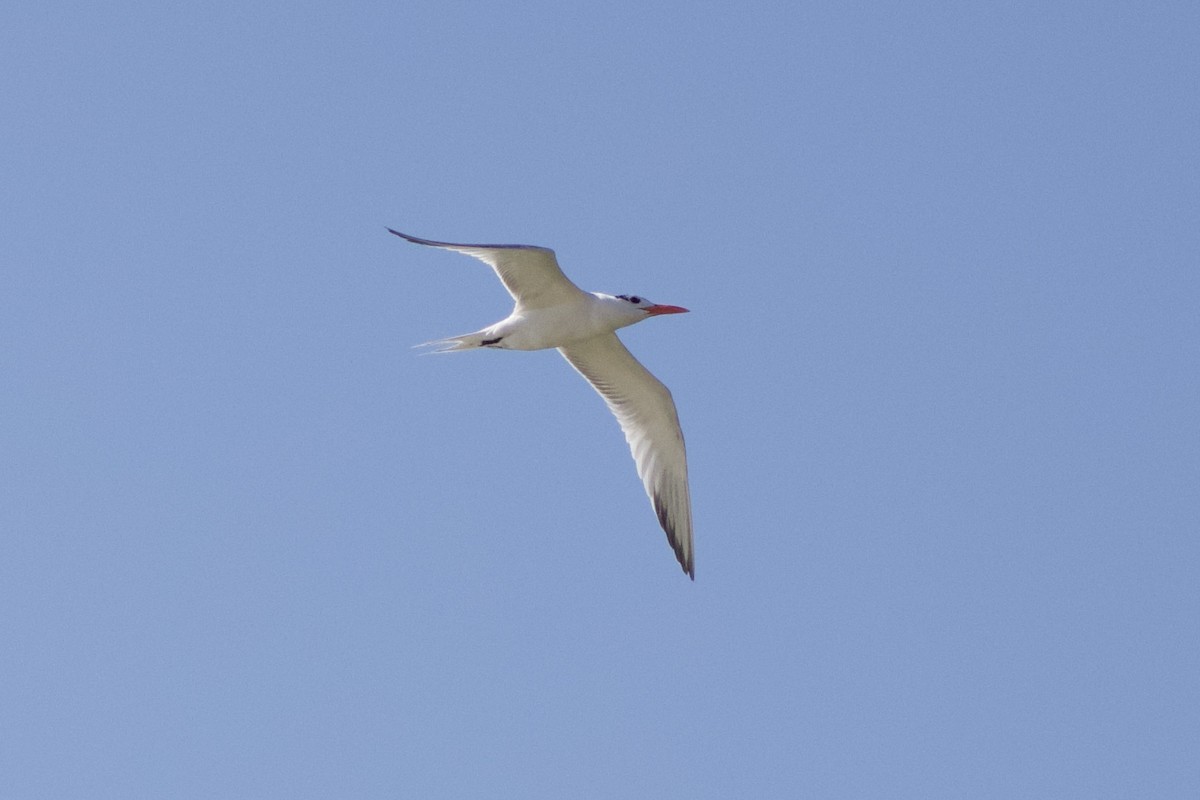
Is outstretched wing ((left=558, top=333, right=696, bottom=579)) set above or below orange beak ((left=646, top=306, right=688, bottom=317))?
below

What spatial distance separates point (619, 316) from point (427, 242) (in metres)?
2.48

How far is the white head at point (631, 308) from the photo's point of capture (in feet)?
48.3

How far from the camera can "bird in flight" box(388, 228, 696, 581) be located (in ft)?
46.2

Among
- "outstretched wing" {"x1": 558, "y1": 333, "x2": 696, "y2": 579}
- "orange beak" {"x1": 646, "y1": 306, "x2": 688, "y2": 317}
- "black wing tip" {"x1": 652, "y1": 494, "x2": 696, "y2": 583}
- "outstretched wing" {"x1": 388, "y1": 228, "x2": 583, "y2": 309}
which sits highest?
"outstretched wing" {"x1": 388, "y1": 228, "x2": 583, "y2": 309}

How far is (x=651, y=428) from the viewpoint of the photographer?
52.2 feet

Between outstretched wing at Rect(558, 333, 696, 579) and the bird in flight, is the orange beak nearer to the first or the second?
the bird in flight

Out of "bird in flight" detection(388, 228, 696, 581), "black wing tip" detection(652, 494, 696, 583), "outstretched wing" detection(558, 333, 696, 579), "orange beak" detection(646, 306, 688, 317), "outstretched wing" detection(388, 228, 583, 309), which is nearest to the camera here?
"outstretched wing" detection(388, 228, 583, 309)

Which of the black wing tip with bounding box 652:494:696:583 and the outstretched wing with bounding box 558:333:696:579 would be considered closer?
the black wing tip with bounding box 652:494:696:583

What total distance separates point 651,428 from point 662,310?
136 centimetres

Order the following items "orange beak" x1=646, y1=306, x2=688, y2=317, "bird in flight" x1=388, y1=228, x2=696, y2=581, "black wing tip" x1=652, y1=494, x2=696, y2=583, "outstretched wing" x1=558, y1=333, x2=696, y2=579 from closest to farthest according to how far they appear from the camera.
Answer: "bird in flight" x1=388, y1=228, x2=696, y2=581 < "orange beak" x1=646, y1=306, x2=688, y2=317 < "black wing tip" x1=652, y1=494, x2=696, y2=583 < "outstretched wing" x1=558, y1=333, x2=696, y2=579

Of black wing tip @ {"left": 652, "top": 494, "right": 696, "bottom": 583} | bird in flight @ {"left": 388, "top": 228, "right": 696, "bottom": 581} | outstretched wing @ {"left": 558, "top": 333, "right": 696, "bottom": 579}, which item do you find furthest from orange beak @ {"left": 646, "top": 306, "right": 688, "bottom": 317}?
black wing tip @ {"left": 652, "top": 494, "right": 696, "bottom": 583}

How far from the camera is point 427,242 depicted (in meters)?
12.8

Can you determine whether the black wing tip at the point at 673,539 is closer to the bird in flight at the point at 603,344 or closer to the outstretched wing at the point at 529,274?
the bird in flight at the point at 603,344

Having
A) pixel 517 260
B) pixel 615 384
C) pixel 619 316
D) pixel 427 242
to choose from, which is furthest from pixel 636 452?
pixel 427 242
